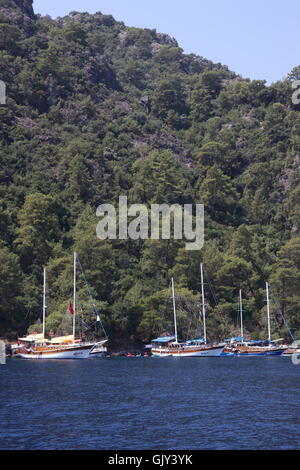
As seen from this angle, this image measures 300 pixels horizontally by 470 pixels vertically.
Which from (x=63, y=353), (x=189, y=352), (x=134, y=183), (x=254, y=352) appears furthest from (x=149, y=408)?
(x=134, y=183)

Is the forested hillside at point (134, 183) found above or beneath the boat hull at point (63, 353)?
above

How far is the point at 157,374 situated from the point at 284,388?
17019 millimetres

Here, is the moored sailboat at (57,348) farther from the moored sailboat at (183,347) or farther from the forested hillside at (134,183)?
the moored sailboat at (183,347)

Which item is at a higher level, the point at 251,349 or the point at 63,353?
the point at 63,353

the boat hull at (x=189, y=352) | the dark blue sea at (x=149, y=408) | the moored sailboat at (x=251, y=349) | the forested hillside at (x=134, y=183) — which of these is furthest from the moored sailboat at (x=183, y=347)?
the dark blue sea at (x=149, y=408)

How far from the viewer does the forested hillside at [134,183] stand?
4134 inches

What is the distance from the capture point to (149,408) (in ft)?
151

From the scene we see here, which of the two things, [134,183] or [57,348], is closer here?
[57,348]

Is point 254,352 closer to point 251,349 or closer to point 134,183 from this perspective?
point 251,349

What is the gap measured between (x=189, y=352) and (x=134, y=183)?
47.4 metres

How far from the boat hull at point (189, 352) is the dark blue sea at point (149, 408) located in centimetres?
2050

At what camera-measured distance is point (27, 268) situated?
11062cm
